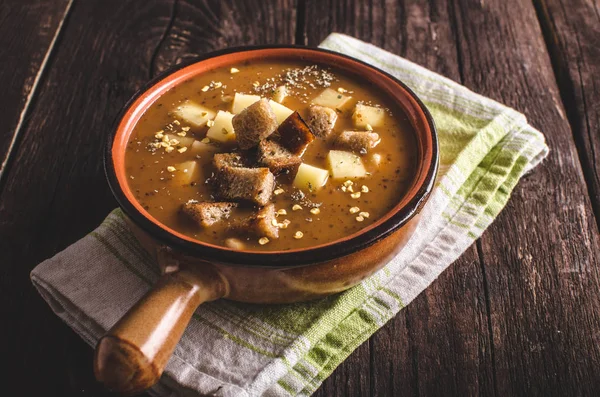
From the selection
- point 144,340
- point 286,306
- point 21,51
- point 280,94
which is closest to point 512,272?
point 286,306

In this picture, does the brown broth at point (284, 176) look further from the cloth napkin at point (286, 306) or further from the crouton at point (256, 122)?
the cloth napkin at point (286, 306)

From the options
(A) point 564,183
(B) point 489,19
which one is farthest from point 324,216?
(B) point 489,19

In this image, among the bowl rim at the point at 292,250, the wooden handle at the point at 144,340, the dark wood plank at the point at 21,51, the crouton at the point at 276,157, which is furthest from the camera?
the dark wood plank at the point at 21,51

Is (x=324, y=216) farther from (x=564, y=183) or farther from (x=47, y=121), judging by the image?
(x=47, y=121)

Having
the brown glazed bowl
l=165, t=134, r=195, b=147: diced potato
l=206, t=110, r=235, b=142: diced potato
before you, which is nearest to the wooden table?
the brown glazed bowl

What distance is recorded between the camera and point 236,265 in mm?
1732

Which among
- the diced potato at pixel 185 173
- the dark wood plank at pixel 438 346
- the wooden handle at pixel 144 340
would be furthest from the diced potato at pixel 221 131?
the dark wood plank at pixel 438 346

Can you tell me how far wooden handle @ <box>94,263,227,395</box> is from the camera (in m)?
1.52

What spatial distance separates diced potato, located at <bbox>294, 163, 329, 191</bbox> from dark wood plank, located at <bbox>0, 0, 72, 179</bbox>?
1.26m

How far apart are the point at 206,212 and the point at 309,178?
348 mm

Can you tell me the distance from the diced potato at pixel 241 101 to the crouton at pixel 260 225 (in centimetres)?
53

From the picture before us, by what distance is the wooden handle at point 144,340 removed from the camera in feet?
4.98

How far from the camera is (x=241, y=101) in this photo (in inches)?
Answer: 91.7

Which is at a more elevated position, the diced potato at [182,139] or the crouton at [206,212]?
the diced potato at [182,139]
